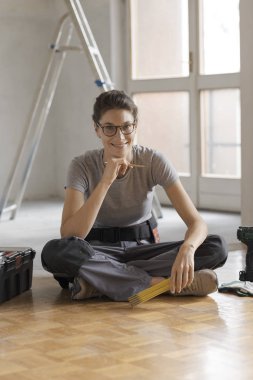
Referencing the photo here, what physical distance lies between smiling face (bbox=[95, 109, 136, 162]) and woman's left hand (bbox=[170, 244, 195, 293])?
1.72 ft

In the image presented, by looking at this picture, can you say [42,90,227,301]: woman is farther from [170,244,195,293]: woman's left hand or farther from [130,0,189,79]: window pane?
[130,0,189,79]: window pane

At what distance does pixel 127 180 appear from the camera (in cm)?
368

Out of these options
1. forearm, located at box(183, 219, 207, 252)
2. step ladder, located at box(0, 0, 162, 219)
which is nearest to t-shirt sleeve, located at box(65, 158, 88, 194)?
forearm, located at box(183, 219, 207, 252)

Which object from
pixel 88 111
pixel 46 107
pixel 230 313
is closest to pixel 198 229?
pixel 230 313

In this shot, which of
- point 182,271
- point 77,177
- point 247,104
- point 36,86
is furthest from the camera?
point 36,86

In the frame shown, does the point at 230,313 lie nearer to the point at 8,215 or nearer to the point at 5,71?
the point at 8,215

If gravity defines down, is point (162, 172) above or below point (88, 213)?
above

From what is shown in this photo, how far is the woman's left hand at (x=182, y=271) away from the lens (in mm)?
3334

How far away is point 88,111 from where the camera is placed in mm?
7570

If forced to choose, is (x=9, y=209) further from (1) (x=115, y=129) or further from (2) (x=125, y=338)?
(2) (x=125, y=338)

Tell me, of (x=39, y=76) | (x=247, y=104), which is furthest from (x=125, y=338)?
(x=39, y=76)

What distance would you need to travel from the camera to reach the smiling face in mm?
3540

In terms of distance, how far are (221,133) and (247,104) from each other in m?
1.55

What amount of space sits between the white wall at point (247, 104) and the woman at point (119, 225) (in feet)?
5.08
